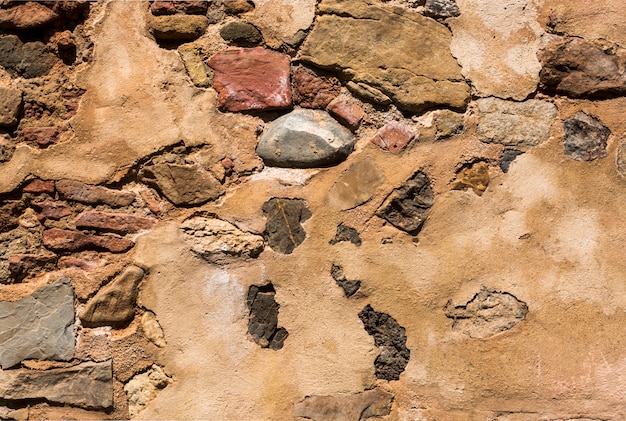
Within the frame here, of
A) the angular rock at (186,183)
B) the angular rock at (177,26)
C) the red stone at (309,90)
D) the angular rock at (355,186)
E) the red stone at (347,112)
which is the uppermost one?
the angular rock at (177,26)

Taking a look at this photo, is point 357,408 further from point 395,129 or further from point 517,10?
point 517,10

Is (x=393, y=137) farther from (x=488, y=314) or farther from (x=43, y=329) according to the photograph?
(x=43, y=329)

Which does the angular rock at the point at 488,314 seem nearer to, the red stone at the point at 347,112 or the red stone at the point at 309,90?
the red stone at the point at 347,112

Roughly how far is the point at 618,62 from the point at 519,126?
1.11 feet

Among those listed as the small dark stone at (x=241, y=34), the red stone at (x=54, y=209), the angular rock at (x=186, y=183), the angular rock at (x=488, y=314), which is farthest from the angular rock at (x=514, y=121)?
the red stone at (x=54, y=209)

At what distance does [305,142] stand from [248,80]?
9.8 inches

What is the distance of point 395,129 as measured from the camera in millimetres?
1663

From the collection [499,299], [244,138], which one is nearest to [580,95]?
[499,299]

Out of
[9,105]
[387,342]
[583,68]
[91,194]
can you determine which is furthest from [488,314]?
[9,105]

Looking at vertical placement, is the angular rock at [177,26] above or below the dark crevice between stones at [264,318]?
above

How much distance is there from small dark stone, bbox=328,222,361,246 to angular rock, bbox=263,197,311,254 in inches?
3.6

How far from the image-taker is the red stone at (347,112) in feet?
5.47

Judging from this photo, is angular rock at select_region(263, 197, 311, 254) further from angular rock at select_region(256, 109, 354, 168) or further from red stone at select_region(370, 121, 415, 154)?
red stone at select_region(370, 121, 415, 154)

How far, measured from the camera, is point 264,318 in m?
1.64
